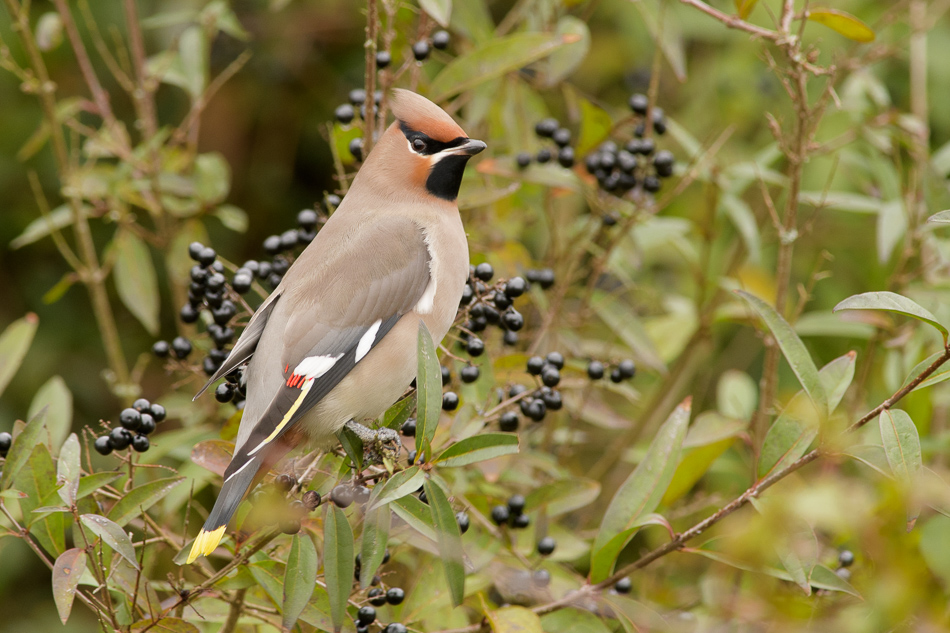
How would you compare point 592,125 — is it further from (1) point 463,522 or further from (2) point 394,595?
(2) point 394,595

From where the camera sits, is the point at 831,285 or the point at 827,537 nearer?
the point at 827,537

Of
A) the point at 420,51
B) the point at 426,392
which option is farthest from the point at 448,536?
the point at 420,51

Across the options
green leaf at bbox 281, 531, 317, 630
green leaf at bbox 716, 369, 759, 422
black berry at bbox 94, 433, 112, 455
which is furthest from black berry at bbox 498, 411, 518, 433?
green leaf at bbox 716, 369, 759, 422

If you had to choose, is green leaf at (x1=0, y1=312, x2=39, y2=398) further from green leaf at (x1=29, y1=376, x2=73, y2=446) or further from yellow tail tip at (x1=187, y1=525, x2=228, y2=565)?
yellow tail tip at (x1=187, y1=525, x2=228, y2=565)

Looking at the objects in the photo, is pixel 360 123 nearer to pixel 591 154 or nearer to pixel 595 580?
pixel 591 154

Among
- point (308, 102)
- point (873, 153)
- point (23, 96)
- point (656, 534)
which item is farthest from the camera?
point (308, 102)

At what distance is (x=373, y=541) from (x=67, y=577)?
506mm

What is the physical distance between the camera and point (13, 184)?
13.5 feet

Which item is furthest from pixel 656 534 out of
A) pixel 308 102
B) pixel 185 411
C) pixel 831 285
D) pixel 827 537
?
pixel 308 102

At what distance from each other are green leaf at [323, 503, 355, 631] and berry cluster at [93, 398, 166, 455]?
0.48 meters

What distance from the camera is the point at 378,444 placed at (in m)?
1.92

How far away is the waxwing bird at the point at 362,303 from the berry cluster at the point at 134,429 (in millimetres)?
127

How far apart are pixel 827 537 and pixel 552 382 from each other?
3.17 feet

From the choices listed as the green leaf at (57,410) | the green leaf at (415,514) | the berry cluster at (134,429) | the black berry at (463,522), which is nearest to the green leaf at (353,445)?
the green leaf at (415,514)
